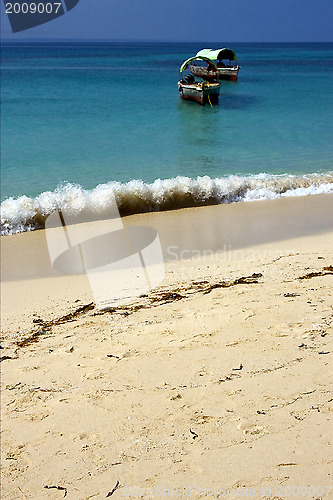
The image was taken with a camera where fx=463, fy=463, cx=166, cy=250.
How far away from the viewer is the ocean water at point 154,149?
26.1ft

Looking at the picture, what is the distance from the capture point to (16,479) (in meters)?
2.58

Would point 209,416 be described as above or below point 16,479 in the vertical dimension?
above

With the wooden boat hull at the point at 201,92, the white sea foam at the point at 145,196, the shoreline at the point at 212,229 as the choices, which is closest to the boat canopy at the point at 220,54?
the wooden boat hull at the point at 201,92

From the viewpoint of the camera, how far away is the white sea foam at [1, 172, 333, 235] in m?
7.27

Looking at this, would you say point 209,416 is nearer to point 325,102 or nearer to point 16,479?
point 16,479

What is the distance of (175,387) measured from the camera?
305 centimetres

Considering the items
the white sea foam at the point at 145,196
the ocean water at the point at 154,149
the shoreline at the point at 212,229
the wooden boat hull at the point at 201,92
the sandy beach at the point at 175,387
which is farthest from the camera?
the wooden boat hull at the point at 201,92

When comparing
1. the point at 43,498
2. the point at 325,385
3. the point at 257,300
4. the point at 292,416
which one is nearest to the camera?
the point at 43,498

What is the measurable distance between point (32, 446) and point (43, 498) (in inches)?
15.3

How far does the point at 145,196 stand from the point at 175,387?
512 centimetres

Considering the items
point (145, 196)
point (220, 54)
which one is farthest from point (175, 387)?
point (220, 54)

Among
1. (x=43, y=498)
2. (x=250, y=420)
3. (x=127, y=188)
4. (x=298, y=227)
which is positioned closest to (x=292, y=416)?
(x=250, y=420)

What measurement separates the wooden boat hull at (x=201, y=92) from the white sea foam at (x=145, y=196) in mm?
13092

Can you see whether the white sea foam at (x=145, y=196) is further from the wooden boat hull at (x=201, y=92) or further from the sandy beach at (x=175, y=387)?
the wooden boat hull at (x=201, y=92)
